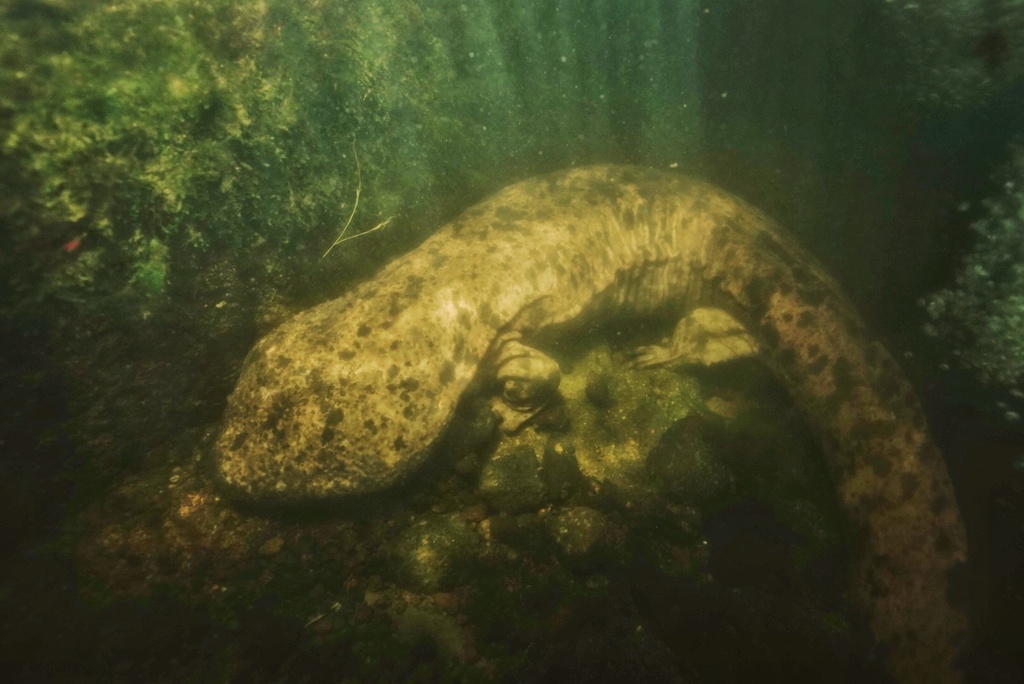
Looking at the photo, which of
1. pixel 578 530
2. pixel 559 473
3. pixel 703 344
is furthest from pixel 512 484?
pixel 703 344

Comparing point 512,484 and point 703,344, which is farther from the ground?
point 703,344

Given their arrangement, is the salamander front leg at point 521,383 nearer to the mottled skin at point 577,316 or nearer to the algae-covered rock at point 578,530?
the mottled skin at point 577,316

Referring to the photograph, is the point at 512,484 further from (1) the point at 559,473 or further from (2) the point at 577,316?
(2) the point at 577,316

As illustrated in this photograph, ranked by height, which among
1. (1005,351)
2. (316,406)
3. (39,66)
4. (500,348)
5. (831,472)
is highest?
(39,66)

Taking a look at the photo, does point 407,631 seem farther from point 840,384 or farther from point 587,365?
point 840,384

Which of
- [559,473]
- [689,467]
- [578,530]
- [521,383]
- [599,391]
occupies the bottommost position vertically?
[578,530]

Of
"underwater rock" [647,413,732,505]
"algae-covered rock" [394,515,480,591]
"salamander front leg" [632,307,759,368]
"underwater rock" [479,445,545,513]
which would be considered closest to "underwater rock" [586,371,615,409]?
"underwater rock" [647,413,732,505]

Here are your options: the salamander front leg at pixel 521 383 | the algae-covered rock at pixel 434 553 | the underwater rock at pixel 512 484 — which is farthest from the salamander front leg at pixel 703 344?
the algae-covered rock at pixel 434 553

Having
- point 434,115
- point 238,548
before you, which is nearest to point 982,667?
point 238,548
